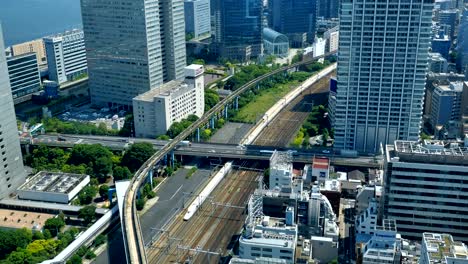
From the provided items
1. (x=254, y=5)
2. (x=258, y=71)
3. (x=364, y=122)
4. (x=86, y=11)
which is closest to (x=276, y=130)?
(x=364, y=122)

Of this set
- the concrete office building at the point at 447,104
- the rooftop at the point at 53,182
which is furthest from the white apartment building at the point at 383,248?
the concrete office building at the point at 447,104

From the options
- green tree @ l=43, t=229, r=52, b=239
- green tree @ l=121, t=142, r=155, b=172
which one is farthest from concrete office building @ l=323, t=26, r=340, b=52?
green tree @ l=43, t=229, r=52, b=239

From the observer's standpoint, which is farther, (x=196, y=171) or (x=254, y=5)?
(x=254, y=5)

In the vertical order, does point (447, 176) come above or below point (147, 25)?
below

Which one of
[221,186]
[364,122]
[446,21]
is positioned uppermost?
[446,21]

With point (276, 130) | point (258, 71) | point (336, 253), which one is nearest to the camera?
point (336, 253)

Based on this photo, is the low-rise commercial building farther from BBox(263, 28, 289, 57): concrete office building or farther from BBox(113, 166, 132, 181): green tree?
BBox(263, 28, 289, 57): concrete office building

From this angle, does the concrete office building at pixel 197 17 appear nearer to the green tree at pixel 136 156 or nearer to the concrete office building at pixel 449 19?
the concrete office building at pixel 449 19

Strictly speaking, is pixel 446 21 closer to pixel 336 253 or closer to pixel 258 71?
pixel 258 71
